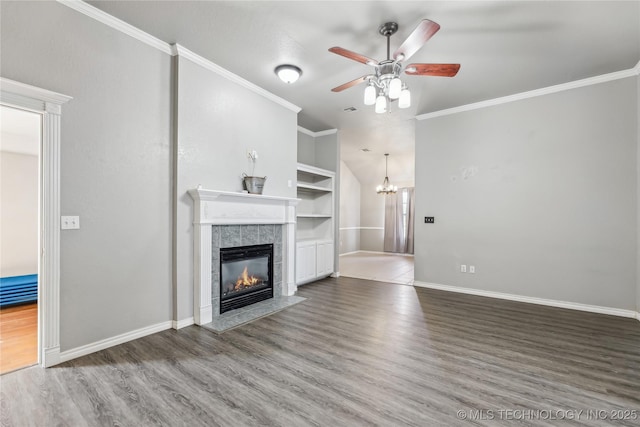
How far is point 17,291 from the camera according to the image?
3627 mm

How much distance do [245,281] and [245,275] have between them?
84 mm

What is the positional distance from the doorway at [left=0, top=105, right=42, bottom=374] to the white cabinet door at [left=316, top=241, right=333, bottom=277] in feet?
13.1

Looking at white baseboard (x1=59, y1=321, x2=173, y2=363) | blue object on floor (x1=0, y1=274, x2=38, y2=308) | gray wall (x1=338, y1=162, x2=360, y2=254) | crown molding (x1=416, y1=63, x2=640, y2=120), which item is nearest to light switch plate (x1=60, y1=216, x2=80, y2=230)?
white baseboard (x1=59, y1=321, x2=173, y2=363)

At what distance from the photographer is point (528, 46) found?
9.96 feet

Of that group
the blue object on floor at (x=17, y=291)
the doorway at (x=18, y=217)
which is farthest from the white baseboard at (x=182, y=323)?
the blue object on floor at (x=17, y=291)

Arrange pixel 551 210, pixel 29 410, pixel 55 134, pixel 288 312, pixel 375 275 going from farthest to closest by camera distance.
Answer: pixel 375 275 < pixel 551 210 < pixel 288 312 < pixel 55 134 < pixel 29 410

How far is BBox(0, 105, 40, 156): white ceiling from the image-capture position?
128 inches

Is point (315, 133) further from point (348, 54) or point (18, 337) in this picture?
point (18, 337)

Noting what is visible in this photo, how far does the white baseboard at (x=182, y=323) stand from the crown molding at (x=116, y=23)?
117 inches

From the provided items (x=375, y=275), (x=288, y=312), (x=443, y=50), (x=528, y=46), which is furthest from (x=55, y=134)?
(x=375, y=275)

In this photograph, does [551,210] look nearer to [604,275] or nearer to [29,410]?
[604,275]

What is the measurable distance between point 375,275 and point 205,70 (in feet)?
16.0

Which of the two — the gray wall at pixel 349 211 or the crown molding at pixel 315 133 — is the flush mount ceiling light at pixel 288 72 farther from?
the gray wall at pixel 349 211

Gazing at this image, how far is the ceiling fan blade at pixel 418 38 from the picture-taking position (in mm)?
2025
